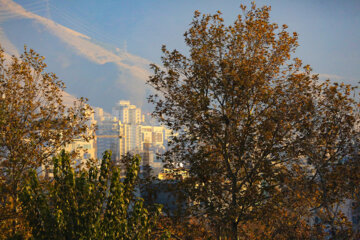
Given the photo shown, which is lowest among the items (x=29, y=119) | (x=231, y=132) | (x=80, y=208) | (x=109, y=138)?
(x=80, y=208)

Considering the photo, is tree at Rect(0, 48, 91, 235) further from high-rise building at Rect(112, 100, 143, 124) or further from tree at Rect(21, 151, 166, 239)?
high-rise building at Rect(112, 100, 143, 124)

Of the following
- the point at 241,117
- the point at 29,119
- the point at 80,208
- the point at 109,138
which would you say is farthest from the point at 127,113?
the point at 80,208

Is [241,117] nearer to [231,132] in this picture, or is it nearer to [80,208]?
[231,132]

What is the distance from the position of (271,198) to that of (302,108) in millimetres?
1579

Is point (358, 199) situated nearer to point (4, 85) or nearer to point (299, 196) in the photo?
point (299, 196)

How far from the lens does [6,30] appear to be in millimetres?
169625

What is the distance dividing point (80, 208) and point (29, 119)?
372 cm

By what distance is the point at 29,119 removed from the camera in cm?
652

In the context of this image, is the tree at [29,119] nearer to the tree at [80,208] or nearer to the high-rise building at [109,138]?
the tree at [80,208]

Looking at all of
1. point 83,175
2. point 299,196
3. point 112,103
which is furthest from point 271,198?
point 112,103

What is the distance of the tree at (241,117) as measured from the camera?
5.95 m

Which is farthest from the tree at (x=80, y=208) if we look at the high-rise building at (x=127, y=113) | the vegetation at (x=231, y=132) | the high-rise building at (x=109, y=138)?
the high-rise building at (x=127, y=113)

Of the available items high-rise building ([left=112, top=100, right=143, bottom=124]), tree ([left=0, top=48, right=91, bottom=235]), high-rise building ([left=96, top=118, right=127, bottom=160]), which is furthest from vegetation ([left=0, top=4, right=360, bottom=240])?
high-rise building ([left=112, top=100, right=143, bottom=124])

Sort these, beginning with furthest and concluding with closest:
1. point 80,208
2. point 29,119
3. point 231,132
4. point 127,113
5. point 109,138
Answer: point 127,113 → point 109,138 → point 29,119 → point 231,132 → point 80,208
